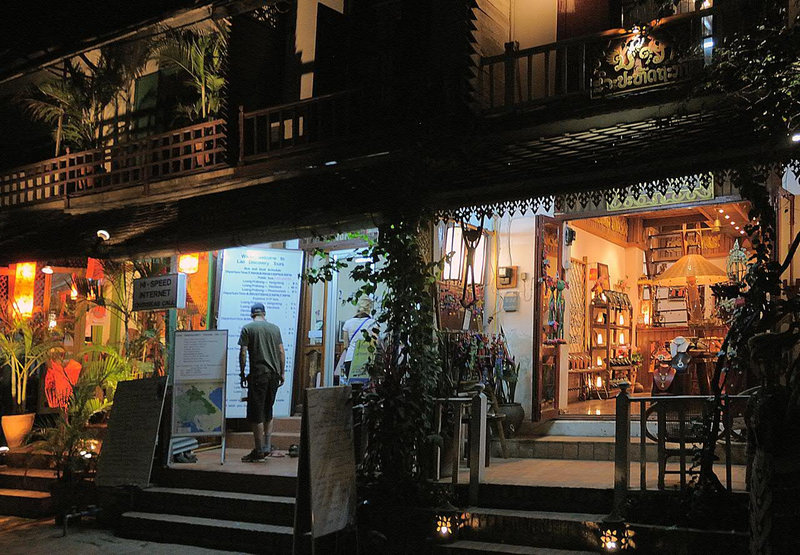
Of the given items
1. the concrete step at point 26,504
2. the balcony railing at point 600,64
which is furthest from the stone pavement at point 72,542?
the balcony railing at point 600,64

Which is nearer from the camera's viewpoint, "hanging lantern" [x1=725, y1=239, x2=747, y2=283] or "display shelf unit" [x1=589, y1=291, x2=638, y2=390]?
"hanging lantern" [x1=725, y1=239, x2=747, y2=283]

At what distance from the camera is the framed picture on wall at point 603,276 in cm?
1537

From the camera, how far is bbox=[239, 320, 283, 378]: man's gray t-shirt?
11.5 m

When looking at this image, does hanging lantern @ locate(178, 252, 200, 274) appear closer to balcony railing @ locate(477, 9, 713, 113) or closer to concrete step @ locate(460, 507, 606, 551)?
balcony railing @ locate(477, 9, 713, 113)

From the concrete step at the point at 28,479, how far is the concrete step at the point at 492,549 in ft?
23.4

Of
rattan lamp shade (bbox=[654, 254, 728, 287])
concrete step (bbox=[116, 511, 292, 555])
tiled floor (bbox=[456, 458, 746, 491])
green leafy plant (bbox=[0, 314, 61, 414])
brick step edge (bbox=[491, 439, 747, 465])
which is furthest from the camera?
rattan lamp shade (bbox=[654, 254, 728, 287])

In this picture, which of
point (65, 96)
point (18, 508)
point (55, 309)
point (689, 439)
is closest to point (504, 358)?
point (689, 439)

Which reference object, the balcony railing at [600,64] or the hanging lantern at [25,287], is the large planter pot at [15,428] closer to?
the hanging lantern at [25,287]

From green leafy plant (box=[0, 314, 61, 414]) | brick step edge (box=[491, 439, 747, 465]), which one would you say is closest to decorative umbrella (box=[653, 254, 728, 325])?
brick step edge (box=[491, 439, 747, 465])

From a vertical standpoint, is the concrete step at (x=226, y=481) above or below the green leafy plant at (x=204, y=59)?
below

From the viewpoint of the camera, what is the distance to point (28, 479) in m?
12.4

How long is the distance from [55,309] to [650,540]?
15151 mm

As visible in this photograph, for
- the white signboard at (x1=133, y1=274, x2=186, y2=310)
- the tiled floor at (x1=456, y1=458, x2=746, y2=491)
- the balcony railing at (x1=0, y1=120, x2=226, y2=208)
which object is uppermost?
the balcony railing at (x1=0, y1=120, x2=226, y2=208)

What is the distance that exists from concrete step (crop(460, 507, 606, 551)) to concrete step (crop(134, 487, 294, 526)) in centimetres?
250
